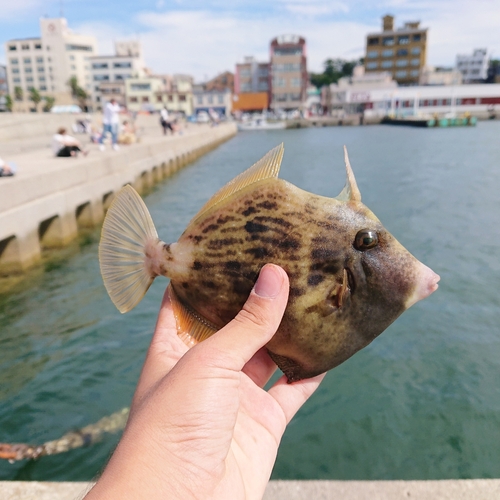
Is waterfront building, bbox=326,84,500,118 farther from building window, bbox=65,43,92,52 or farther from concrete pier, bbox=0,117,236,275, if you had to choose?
building window, bbox=65,43,92,52

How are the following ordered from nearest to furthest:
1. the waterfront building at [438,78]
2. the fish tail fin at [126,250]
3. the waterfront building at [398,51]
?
1. the fish tail fin at [126,250]
2. the waterfront building at [438,78]
3. the waterfront building at [398,51]

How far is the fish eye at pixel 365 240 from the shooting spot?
211cm

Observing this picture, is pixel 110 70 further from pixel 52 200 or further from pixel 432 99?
pixel 52 200

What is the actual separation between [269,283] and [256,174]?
57 centimetres

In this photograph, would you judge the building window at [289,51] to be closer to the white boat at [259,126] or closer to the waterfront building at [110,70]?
the white boat at [259,126]

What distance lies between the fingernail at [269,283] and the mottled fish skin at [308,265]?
0.29 ft

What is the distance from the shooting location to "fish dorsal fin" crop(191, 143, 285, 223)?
2.27 meters

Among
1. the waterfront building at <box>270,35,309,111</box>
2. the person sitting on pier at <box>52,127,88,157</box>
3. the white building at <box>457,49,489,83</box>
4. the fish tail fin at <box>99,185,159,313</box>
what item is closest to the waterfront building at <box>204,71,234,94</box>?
the waterfront building at <box>270,35,309,111</box>

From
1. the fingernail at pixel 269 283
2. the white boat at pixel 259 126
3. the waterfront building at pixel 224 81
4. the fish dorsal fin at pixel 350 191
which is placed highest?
the waterfront building at pixel 224 81

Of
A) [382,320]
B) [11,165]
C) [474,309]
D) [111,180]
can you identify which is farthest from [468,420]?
[111,180]

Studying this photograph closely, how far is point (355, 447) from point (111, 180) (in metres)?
12.2

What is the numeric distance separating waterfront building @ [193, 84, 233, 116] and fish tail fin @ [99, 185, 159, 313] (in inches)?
4110

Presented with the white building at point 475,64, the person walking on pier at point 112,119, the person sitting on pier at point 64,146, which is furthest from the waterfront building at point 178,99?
the white building at point 475,64

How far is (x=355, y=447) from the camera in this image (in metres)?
4.91
